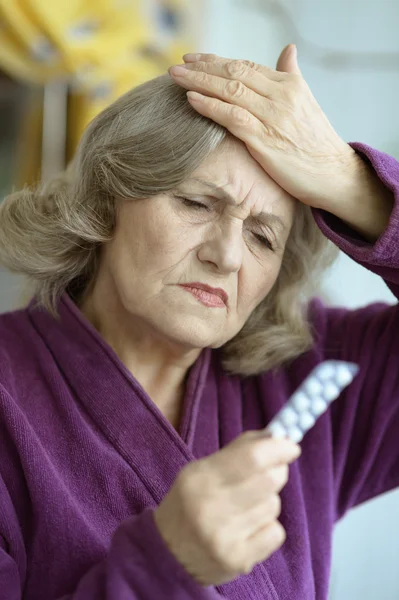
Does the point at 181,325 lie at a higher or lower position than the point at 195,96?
lower

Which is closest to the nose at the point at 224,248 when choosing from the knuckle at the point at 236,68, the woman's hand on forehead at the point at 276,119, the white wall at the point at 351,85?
the woman's hand on forehead at the point at 276,119

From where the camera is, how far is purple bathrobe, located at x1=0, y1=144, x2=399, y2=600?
0.98 meters

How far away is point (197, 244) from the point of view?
3.66 ft

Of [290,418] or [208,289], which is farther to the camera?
[208,289]

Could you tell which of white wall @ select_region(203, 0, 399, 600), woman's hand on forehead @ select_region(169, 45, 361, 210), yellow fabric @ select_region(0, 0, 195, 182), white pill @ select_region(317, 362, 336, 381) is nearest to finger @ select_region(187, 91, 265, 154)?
woman's hand on forehead @ select_region(169, 45, 361, 210)

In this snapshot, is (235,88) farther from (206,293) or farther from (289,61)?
(206,293)

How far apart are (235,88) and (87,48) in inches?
36.8

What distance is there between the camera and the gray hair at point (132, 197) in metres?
1.11

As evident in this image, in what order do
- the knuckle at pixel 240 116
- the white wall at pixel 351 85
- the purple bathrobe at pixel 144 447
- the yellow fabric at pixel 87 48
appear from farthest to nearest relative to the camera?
the white wall at pixel 351 85, the yellow fabric at pixel 87 48, the knuckle at pixel 240 116, the purple bathrobe at pixel 144 447

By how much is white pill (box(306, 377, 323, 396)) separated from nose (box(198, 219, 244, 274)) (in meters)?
0.35

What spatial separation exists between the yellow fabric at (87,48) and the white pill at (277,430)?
1.38 meters

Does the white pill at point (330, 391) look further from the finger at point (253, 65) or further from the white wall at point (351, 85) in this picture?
the white wall at point (351, 85)

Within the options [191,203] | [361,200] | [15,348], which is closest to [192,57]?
[191,203]

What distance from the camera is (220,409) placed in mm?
1271
